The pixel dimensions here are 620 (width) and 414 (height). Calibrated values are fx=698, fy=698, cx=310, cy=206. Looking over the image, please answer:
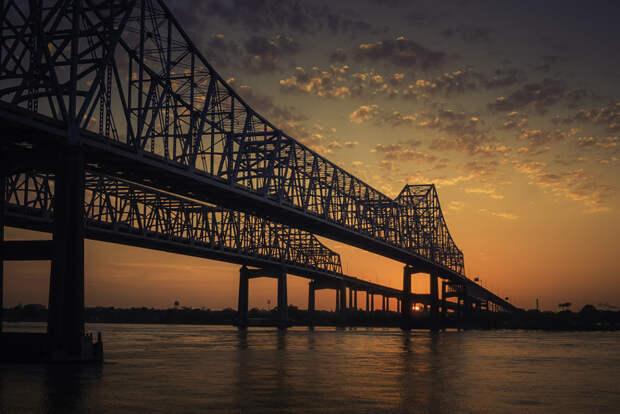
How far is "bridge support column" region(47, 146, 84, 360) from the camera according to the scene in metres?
28.8

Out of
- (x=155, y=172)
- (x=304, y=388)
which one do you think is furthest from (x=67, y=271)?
(x=155, y=172)

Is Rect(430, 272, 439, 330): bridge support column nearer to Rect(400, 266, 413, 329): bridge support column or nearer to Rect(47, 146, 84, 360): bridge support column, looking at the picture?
Rect(400, 266, 413, 329): bridge support column

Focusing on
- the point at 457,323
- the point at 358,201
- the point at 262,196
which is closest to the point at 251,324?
the point at 457,323

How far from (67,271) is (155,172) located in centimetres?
1405

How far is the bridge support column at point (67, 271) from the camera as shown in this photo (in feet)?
94.6

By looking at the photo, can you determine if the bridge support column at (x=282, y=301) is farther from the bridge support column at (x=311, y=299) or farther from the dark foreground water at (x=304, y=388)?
the dark foreground water at (x=304, y=388)

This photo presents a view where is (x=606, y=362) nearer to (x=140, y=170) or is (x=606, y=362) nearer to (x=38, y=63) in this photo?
(x=140, y=170)

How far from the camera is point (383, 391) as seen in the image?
2091 cm

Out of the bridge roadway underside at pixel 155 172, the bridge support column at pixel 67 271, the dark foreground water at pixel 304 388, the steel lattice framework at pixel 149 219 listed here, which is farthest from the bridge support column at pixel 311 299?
the bridge support column at pixel 67 271

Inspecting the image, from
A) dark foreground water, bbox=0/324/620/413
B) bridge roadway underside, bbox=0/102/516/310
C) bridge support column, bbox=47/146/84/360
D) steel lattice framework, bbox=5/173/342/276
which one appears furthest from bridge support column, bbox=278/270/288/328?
bridge support column, bbox=47/146/84/360

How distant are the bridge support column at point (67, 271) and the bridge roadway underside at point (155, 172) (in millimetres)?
2095

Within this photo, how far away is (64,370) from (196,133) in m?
26.4

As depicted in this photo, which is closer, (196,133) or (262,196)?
(196,133)

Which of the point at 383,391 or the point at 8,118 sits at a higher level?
the point at 8,118
